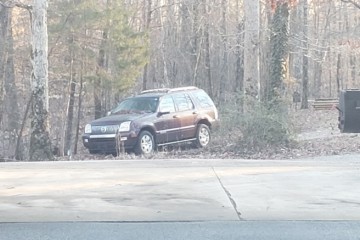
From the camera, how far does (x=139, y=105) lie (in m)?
21.4

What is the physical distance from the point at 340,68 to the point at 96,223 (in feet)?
195

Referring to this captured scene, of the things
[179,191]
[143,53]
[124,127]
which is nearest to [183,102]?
[124,127]

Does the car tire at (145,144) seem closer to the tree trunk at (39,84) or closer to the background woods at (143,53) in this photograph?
the background woods at (143,53)

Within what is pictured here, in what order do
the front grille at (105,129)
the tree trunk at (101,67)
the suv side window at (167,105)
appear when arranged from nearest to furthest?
the front grille at (105,129), the suv side window at (167,105), the tree trunk at (101,67)

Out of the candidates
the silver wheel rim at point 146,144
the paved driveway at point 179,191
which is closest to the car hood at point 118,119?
the silver wheel rim at point 146,144

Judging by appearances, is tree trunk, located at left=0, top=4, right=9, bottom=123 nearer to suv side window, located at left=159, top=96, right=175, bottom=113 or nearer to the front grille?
suv side window, located at left=159, top=96, right=175, bottom=113

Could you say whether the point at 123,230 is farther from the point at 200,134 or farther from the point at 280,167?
the point at 200,134

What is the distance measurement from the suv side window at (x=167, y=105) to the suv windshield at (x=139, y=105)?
15 centimetres

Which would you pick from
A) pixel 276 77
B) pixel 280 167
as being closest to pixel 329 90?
pixel 276 77

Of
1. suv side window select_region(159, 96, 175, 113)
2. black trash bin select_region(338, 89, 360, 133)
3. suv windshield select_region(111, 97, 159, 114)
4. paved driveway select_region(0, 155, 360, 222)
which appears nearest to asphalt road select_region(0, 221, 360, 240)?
paved driveway select_region(0, 155, 360, 222)

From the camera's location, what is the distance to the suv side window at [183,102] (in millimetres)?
21788

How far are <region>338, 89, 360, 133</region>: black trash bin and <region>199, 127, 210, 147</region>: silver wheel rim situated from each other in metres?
12.4

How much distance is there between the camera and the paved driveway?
9125mm

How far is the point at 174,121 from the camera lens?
69.9 feet
